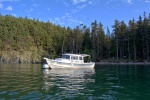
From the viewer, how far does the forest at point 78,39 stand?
333 ft

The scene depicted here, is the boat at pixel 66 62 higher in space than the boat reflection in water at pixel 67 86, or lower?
higher

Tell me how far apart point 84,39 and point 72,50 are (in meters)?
9.72

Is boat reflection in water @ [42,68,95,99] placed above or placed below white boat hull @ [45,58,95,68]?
below

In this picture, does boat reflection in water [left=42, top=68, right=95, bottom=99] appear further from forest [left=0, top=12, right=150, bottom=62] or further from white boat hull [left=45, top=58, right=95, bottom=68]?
forest [left=0, top=12, right=150, bottom=62]

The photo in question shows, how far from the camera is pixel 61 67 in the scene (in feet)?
171

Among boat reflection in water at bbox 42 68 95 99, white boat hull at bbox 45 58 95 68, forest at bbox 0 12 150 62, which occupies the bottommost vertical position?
boat reflection in water at bbox 42 68 95 99

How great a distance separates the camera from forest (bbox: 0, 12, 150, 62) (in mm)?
101375

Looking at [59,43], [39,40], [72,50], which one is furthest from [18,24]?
[72,50]

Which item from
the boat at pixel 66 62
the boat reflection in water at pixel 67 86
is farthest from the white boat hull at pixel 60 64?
the boat reflection in water at pixel 67 86

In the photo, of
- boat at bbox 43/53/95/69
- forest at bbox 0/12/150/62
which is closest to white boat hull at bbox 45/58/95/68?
boat at bbox 43/53/95/69

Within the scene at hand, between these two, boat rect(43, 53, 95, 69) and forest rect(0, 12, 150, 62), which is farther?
forest rect(0, 12, 150, 62)

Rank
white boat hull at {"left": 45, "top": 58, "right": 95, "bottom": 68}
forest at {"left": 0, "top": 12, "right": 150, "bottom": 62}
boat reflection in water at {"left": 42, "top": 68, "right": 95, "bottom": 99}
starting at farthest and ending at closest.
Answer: forest at {"left": 0, "top": 12, "right": 150, "bottom": 62} → white boat hull at {"left": 45, "top": 58, "right": 95, "bottom": 68} → boat reflection in water at {"left": 42, "top": 68, "right": 95, "bottom": 99}

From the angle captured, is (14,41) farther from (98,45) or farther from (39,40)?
(98,45)

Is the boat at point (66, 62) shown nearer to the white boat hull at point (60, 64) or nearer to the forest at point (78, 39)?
the white boat hull at point (60, 64)
